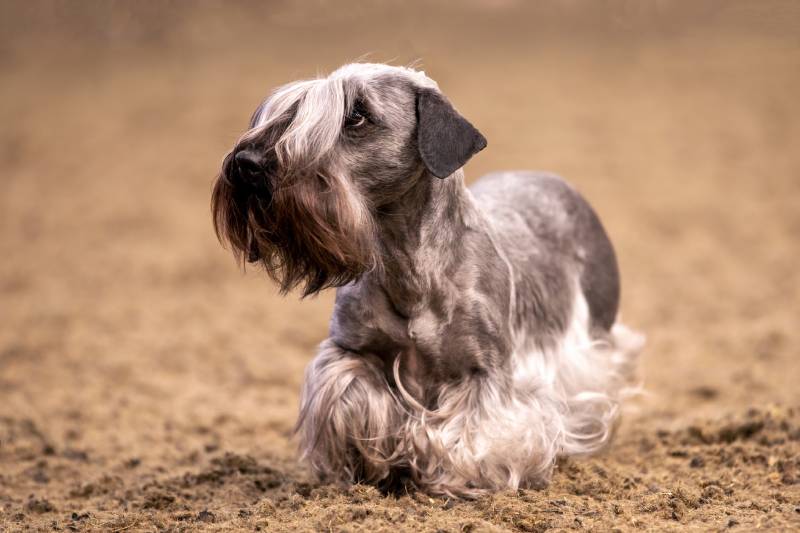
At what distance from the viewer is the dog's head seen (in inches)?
170

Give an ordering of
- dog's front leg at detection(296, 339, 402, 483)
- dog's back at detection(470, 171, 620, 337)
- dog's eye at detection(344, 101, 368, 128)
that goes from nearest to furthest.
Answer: dog's eye at detection(344, 101, 368, 128) → dog's front leg at detection(296, 339, 402, 483) → dog's back at detection(470, 171, 620, 337)

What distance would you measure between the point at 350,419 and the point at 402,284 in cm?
66

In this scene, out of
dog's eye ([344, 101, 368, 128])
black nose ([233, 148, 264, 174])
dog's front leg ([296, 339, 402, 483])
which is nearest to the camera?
black nose ([233, 148, 264, 174])

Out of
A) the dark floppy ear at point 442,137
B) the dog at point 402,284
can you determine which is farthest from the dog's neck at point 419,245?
the dark floppy ear at point 442,137

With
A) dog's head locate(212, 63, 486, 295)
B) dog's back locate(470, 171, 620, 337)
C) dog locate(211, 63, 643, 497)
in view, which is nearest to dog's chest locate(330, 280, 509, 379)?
dog locate(211, 63, 643, 497)

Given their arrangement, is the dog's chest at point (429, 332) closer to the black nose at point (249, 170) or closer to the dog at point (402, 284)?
the dog at point (402, 284)

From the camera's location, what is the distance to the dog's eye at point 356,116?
4523 millimetres

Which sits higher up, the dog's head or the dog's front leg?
the dog's head

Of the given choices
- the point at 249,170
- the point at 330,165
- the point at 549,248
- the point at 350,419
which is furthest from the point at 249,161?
the point at 549,248

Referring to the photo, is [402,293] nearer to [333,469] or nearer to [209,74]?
[333,469]

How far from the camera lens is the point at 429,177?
479 cm

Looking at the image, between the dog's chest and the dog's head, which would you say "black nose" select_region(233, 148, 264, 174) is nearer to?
the dog's head

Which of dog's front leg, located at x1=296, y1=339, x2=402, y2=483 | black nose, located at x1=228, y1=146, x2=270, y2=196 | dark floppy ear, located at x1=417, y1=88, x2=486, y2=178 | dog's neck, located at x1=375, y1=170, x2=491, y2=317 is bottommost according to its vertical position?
dog's front leg, located at x1=296, y1=339, x2=402, y2=483

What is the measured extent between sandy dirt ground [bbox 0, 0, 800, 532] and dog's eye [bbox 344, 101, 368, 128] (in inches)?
25.5
